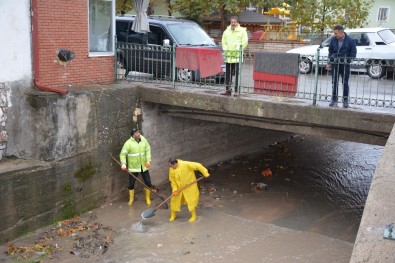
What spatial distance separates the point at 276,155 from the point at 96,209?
7.80 m

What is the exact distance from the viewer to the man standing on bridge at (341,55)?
9.41 metres

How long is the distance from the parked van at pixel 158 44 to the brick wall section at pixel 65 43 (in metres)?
1.16

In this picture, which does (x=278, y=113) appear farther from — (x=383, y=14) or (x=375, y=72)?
(x=383, y=14)

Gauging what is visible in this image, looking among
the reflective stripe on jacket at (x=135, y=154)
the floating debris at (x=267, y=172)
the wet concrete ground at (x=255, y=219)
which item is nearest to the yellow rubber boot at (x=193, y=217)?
the wet concrete ground at (x=255, y=219)

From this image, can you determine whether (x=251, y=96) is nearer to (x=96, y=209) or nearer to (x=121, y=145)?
(x=121, y=145)

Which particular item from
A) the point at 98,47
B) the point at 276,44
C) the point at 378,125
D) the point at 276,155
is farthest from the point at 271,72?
the point at 276,44

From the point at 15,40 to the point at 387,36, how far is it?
12.1m

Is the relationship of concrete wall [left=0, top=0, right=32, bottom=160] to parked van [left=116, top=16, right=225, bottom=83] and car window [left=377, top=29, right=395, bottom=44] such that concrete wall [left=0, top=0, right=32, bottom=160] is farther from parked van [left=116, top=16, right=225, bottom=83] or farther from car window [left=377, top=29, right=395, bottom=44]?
car window [left=377, top=29, right=395, bottom=44]

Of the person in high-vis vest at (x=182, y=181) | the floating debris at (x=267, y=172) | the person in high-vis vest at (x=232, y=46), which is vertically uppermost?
the person in high-vis vest at (x=232, y=46)

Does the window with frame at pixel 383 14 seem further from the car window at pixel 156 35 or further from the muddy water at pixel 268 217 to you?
the car window at pixel 156 35

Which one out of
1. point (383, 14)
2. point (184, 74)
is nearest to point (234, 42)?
point (184, 74)

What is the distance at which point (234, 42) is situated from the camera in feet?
35.3

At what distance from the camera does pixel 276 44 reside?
24578mm

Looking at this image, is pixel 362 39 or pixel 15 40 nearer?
pixel 15 40
